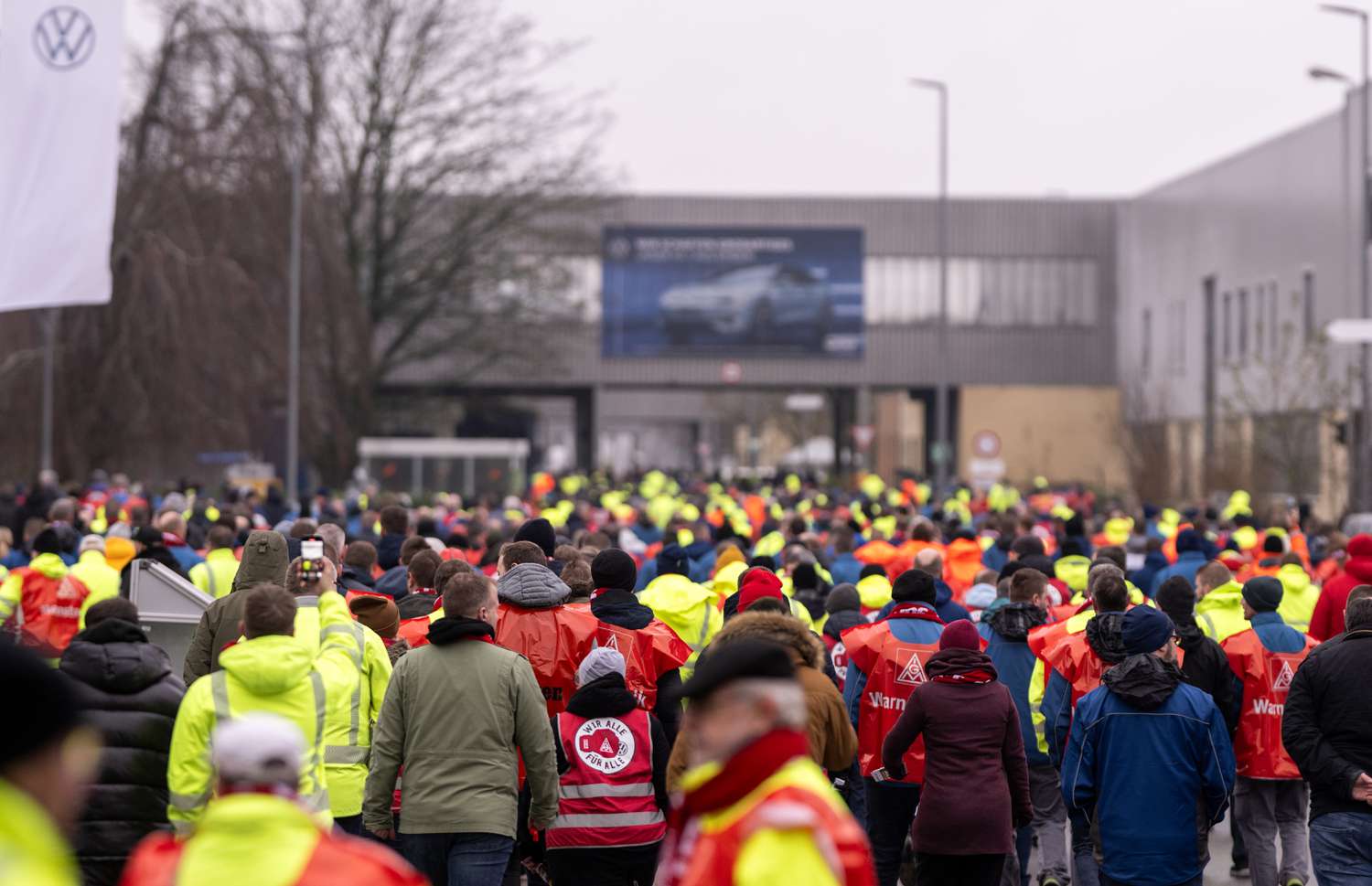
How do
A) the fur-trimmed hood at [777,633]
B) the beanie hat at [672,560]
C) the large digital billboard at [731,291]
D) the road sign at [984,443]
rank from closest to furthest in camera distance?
the fur-trimmed hood at [777,633] → the beanie hat at [672,560] → the road sign at [984,443] → the large digital billboard at [731,291]

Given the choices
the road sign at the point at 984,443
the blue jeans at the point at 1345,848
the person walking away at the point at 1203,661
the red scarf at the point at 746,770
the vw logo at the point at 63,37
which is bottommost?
the blue jeans at the point at 1345,848

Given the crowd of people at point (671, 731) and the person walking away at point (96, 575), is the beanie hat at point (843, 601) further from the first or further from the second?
the person walking away at point (96, 575)

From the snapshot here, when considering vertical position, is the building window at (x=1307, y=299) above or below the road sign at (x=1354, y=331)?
above

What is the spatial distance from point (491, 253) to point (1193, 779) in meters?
38.2

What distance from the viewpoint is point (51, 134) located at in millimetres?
10805

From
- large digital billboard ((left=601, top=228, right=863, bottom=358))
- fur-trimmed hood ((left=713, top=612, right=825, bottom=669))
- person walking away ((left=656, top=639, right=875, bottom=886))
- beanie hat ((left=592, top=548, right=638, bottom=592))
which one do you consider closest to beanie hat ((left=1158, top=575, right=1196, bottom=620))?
beanie hat ((left=592, top=548, right=638, bottom=592))

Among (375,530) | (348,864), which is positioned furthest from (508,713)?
(375,530)

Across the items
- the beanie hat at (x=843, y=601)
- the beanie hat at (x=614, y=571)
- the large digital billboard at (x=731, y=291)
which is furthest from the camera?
the large digital billboard at (x=731, y=291)

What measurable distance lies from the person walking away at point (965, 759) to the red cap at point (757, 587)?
1.32 metres

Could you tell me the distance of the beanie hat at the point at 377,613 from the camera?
870cm

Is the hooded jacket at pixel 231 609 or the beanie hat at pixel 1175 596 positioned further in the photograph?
the beanie hat at pixel 1175 596

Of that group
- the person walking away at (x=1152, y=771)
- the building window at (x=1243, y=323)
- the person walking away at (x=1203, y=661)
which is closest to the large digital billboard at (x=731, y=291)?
the building window at (x=1243, y=323)

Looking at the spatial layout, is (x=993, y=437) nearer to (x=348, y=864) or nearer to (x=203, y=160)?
(x=203, y=160)

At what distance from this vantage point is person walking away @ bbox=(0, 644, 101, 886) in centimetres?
313
